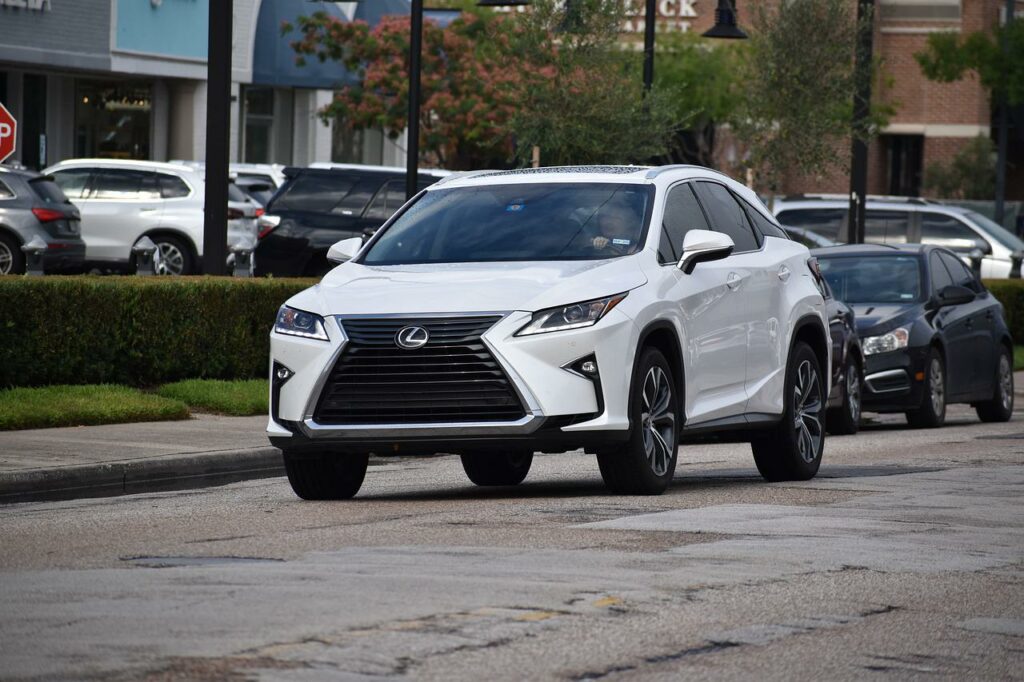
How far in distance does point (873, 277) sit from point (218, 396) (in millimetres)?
6339

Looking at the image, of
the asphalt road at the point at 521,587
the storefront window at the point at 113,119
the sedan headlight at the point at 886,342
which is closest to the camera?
the asphalt road at the point at 521,587

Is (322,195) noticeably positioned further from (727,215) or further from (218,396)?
(727,215)

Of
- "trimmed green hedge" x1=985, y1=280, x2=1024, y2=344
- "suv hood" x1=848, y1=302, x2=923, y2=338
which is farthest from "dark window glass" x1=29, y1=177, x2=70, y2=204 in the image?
"trimmed green hedge" x1=985, y1=280, x2=1024, y2=344

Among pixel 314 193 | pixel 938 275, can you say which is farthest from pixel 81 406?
pixel 314 193

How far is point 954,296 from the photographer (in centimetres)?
1875

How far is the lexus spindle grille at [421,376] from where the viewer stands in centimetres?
991

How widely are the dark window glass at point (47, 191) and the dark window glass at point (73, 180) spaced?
2.18 m

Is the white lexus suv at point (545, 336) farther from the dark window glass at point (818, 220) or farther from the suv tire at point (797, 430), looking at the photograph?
the dark window glass at point (818, 220)

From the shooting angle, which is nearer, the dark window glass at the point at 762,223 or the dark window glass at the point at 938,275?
the dark window glass at the point at 762,223

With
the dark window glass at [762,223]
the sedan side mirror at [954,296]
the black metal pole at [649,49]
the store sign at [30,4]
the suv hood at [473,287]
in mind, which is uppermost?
A: the store sign at [30,4]

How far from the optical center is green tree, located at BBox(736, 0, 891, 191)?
29.2m

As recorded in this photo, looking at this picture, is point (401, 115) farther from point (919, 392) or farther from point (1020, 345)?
point (919, 392)

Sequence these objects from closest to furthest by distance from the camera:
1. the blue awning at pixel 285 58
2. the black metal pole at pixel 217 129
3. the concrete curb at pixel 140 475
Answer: the concrete curb at pixel 140 475, the black metal pole at pixel 217 129, the blue awning at pixel 285 58

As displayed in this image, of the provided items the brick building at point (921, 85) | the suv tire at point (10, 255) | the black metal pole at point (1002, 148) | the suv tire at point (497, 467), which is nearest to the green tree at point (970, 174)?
the brick building at point (921, 85)
